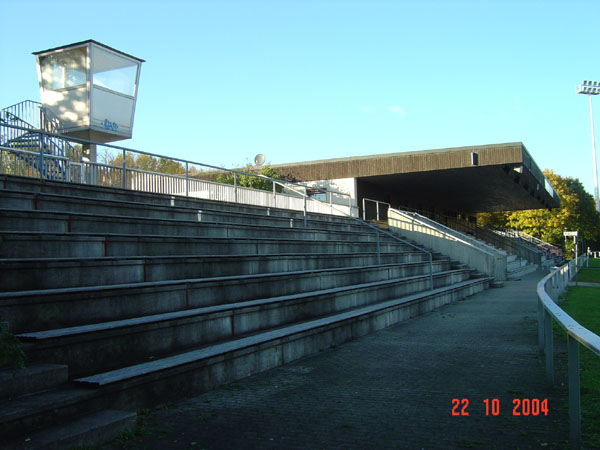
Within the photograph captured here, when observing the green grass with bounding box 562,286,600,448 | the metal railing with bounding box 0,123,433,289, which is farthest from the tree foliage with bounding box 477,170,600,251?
the green grass with bounding box 562,286,600,448

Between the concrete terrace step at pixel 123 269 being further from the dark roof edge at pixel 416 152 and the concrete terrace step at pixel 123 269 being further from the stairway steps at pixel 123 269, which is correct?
the dark roof edge at pixel 416 152

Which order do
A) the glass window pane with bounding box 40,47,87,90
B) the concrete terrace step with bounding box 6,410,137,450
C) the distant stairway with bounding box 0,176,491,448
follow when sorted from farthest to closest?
1. the glass window pane with bounding box 40,47,87,90
2. the distant stairway with bounding box 0,176,491,448
3. the concrete terrace step with bounding box 6,410,137,450

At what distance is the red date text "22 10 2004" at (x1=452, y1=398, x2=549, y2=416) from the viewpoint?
4.50m

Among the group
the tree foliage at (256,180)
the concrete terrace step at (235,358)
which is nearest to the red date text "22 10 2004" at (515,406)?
the concrete terrace step at (235,358)

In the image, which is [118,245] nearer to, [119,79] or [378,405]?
[378,405]

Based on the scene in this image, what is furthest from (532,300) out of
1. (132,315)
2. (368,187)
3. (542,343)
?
(368,187)

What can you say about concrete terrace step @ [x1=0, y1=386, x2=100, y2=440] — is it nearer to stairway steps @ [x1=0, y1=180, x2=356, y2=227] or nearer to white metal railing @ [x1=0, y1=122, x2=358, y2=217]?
stairway steps @ [x1=0, y1=180, x2=356, y2=227]

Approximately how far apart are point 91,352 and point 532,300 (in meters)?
12.3

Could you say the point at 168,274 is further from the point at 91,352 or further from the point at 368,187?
the point at 368,187

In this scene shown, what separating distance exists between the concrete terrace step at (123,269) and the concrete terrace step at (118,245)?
1.38 feet

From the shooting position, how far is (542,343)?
700cm

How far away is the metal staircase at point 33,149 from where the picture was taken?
1018cm

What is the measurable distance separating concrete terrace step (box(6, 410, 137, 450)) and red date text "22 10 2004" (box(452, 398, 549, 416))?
9.05 ft

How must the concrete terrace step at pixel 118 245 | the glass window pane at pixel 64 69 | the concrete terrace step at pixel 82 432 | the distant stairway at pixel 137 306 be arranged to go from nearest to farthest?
1. the concrete terrace step at pixel 82 432
2. the distant stairway at pixel 137 306
3. the concrete terrace step at pixel 118 245
4. the glass window pane at pixel 64 69
